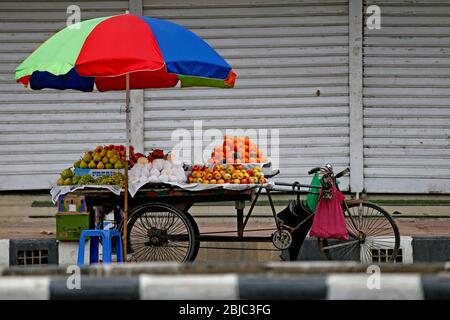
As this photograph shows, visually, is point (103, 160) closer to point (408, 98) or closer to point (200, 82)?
point (200, 82)

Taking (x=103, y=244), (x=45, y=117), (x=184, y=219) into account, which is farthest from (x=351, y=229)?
(x=45, y=117)

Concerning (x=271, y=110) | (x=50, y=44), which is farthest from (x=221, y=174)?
(x=271, y=110)

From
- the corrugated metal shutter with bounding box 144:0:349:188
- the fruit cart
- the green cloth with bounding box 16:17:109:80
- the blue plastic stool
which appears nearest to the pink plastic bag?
the fruit cart

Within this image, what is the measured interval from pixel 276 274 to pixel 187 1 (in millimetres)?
8798

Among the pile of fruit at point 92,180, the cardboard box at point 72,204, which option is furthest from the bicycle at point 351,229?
the cardboard box at point 72,204

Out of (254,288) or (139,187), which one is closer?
(254,288)

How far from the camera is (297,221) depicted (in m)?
7.74

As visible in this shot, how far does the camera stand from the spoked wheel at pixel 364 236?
Answer: 7.71 meters

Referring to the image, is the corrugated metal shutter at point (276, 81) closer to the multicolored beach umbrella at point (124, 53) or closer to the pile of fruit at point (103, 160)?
the pile of fruit at point (103, 160)

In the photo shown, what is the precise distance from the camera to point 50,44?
22.7 ft

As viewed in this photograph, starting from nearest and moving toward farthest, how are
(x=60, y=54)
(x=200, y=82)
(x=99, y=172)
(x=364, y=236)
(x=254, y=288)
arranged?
1. (x=254, y=288)
2. (x=60, y=54)
3. (x=99, y=172)
4. (x=364, y=236)
5. (x=200, y=82)

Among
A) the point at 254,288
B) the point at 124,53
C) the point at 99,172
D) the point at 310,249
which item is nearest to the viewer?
the point at 254,288

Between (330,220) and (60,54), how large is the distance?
2.84 m

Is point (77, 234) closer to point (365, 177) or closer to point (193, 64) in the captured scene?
point (193, 64)
